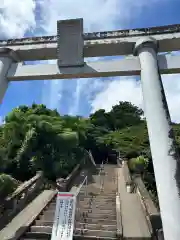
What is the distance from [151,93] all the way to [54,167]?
8435mm

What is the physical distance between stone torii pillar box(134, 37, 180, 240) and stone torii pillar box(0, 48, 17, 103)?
2.80 m

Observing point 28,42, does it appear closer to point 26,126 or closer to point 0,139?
point 26,126

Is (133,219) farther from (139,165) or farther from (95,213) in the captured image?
(139,165)

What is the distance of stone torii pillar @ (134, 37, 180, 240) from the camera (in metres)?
3.32

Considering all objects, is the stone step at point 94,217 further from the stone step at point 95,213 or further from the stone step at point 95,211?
the stone step at point 95,211

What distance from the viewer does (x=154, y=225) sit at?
5516 millimetres

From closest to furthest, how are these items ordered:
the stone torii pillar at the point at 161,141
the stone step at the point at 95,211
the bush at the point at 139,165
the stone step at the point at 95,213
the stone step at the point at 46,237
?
the stone torii pillar at the point at 161,141
the stone step at the point at 46,237
the stone step at the point at 95,213
the stone step at the point at 95,211
the bush at the point at 139,165

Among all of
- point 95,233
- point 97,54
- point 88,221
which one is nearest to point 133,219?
point 88,221

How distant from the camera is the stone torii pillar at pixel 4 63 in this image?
5.13 m

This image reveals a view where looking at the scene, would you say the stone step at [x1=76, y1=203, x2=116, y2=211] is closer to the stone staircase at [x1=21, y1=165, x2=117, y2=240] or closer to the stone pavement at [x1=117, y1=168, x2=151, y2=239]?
the stone staircase at [x1=21, y1=165, x2=117, y2=240]

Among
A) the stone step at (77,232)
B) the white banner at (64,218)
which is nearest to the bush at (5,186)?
the stone step at (77,232)

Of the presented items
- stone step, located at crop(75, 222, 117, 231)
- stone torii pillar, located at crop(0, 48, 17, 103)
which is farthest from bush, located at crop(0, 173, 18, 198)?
stone torii pillar, located at crop(0, 48, 17, 103)

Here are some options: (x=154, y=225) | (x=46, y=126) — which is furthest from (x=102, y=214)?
(x=46, y=126)

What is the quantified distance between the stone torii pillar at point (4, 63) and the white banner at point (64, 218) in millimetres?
2481
